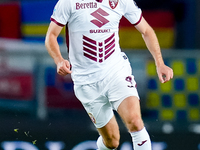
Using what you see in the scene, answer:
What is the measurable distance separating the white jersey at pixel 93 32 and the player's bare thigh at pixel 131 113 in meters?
0.33

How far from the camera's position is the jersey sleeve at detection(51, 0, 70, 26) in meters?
4.59

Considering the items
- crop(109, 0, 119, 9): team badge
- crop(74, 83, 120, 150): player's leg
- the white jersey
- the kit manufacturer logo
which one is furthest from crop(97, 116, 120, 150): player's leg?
crop(109, 0, 119, 9): team badge

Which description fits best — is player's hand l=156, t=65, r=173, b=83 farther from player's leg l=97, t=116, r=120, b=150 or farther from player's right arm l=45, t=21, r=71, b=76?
player's right arm l=45, t=21, r=71, b=76

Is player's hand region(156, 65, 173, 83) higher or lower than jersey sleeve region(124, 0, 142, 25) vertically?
lower

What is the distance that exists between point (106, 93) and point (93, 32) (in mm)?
551

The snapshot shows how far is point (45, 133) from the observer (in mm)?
6410

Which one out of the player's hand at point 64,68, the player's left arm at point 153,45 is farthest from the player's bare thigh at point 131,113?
the player's hand at point 64,68

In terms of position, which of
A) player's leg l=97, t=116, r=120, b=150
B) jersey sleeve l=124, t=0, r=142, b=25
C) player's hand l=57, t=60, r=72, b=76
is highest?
jersey sleeve l=124, t=0, r=142, b=25

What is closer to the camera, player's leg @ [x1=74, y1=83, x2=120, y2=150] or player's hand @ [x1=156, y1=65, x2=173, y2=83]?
player's hand @ [x1=156, y1=65, x2=173, y2=83]

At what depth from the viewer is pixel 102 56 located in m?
4.75

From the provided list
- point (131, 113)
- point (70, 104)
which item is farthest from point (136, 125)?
point (70, 104)

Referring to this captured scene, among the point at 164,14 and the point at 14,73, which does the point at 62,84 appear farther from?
the point at 164,14

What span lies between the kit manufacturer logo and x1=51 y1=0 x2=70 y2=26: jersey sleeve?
0.25 metres

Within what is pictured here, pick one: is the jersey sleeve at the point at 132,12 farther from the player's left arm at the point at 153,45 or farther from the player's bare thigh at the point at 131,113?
the player's bare thigh at the point at 131,113
